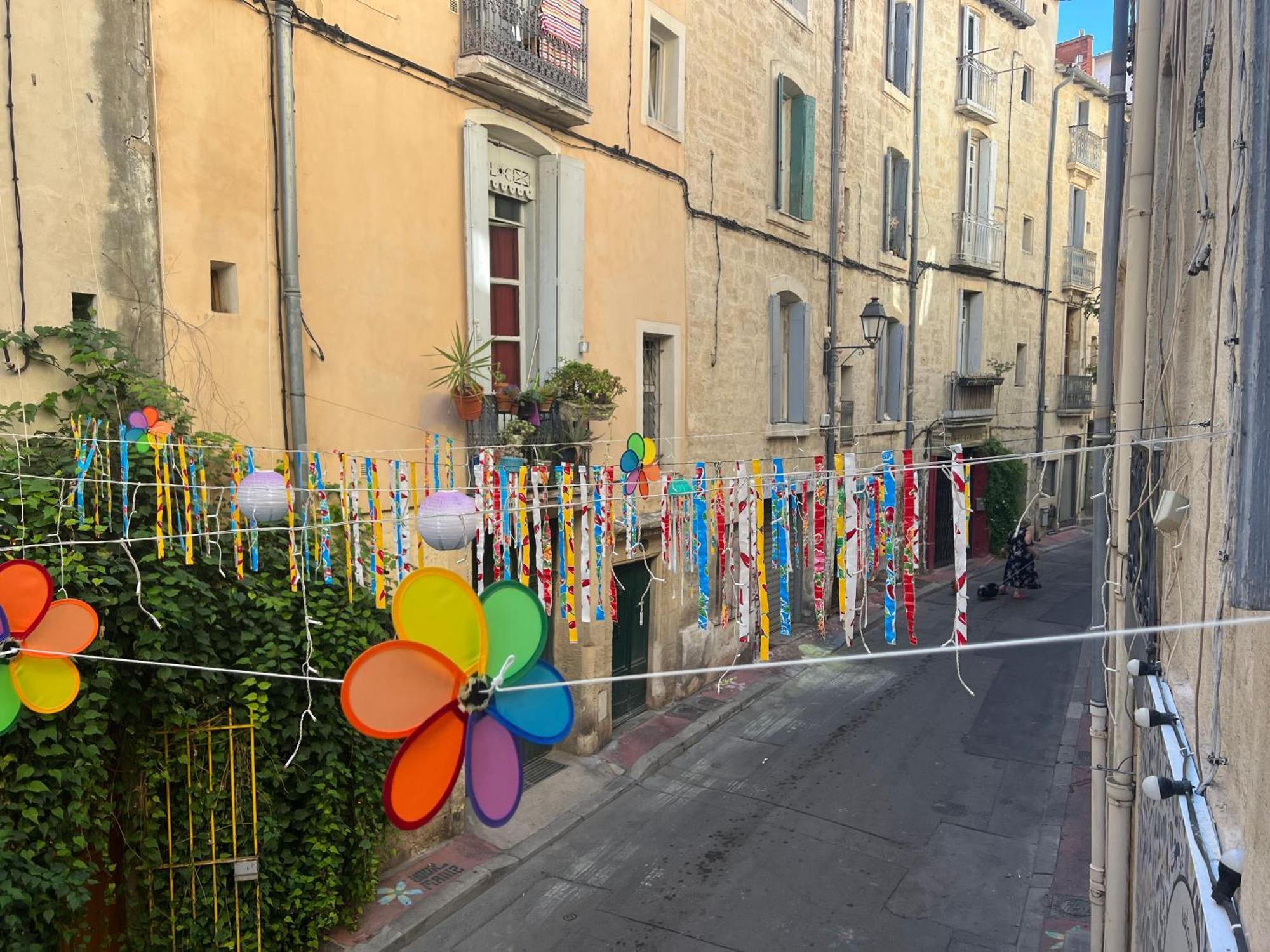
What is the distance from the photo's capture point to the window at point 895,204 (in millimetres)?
18109

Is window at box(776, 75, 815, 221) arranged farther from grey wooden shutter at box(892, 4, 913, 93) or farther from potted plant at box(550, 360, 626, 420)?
potted plant at box(550, 360, 626, 420)

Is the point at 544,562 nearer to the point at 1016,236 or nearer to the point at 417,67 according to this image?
the point at 417,67

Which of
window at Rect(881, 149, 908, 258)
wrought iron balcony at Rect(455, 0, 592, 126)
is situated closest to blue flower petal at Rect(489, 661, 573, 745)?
wrought iron balcony at Rect(455, 0, 592, 126)

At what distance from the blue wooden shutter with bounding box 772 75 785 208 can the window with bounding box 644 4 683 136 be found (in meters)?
2.76

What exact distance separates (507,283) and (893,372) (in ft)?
38.7

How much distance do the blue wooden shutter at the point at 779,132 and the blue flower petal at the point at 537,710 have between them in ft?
40.1

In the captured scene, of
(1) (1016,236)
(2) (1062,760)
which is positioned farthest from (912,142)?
(2) (1062,760)

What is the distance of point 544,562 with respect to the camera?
693cm

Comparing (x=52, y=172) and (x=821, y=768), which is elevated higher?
(x=52, y=172)

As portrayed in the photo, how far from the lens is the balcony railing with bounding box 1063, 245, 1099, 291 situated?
26484 mm

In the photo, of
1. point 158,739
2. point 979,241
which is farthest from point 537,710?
point 979,241

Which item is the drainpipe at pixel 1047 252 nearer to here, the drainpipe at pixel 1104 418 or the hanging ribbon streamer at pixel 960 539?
the drainpipe at pixel 1104 418

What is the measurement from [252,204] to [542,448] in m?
3.68

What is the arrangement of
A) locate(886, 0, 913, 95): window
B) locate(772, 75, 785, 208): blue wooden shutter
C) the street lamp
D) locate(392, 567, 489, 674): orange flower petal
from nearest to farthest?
locate(392, 567, 489, 674): orange flower petal
the street lamp
locate(772, 75, 785, 208): blue wooden shutter
locate(886, 0, 913, 95): window
